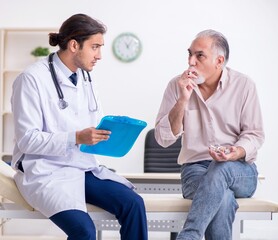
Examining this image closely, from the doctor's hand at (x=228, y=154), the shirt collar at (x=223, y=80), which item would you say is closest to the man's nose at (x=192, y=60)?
the shirt collar at (x=223, y=80)

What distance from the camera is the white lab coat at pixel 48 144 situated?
2.24 meters

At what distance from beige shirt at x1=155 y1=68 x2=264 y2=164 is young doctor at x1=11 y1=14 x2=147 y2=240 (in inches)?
13.9

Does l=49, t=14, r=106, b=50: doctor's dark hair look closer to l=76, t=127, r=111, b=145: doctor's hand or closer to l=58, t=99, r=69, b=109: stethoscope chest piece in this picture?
l=58, t=99, r=69, b=109: stethoscope chest piece

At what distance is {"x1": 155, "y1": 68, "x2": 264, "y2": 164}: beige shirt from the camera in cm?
259

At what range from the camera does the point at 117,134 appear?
89.4 inches

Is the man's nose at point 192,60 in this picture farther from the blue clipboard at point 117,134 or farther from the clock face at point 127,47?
the clock face at point 127,47

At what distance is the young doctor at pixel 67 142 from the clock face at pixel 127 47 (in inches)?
117

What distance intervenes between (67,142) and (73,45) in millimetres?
456

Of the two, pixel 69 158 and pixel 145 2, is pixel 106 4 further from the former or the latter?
pixel 69 158

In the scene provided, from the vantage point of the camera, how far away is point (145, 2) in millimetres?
5500

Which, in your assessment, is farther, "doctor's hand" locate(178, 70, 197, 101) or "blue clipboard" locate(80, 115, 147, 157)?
"doctor's hand" locate(178, 70, 197, 101)

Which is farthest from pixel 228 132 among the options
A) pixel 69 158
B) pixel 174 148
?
pixel 174 148

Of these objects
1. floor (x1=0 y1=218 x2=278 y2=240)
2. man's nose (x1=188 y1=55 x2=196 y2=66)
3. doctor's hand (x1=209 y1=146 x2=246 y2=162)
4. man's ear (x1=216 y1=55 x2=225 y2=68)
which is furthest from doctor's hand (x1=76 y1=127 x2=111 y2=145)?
floor (x1=0 y1=218 x2=278 y2=240)

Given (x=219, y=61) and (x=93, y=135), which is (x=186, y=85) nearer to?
(x=219, y=61)
